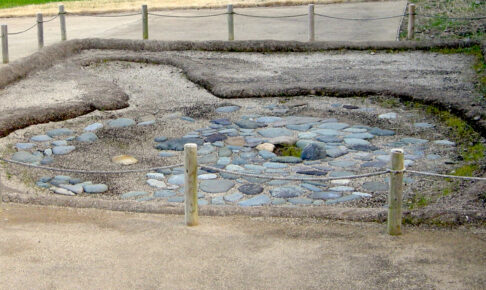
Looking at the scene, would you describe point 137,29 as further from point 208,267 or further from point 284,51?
point 208,267

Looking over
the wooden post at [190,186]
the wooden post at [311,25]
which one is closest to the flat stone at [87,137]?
the wooden post at [190,186]

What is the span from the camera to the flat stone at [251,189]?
8.23 metres

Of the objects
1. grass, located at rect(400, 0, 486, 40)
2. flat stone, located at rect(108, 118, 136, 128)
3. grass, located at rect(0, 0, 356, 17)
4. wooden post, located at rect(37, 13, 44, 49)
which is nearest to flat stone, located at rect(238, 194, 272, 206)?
flat stone, located at rect(108, 118, 136, 128)

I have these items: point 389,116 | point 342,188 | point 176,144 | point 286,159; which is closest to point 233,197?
point 342,188

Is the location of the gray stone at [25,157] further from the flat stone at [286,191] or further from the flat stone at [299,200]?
the flat stone at [299,200]

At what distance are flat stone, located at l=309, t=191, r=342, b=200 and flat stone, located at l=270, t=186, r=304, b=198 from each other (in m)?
0.17

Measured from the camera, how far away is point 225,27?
58.1ft

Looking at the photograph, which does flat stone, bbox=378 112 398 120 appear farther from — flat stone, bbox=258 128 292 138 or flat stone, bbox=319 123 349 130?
flat stone, bbox=258 128 292 138

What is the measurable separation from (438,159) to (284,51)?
6536 mm

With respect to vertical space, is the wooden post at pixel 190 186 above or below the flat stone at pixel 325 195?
above

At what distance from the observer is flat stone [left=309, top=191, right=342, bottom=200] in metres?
8.03

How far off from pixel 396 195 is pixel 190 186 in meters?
1.72

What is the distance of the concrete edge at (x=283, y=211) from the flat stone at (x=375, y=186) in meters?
1.48

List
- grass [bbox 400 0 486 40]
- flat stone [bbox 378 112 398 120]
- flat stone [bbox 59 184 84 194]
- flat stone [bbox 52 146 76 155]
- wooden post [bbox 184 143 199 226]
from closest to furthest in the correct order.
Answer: wooden post [bbox 184 143 199 226] → flat stone [bbox 59 184 84 194] → flat stone [bbox 52 146 76 155] → flat stone [bbox 378 112 398 120] → grass [bbox 400 0 486 40]
